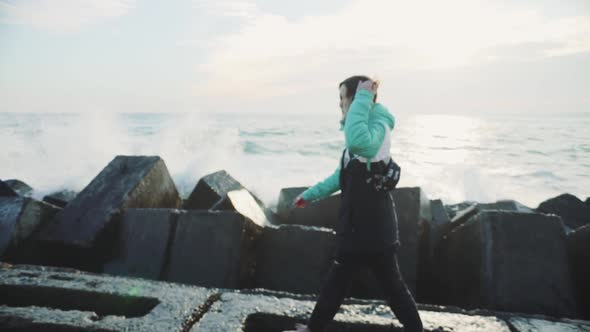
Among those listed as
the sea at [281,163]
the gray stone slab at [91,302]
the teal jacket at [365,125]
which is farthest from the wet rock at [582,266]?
the sea at [281,163]

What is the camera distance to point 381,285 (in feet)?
6.08

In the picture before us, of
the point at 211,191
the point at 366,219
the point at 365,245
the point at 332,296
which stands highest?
the point at 366,219

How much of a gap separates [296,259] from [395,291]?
127 cm

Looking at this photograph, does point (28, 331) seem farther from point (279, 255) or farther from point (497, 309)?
point (497, 309)

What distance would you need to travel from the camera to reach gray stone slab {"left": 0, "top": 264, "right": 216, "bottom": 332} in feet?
5.84

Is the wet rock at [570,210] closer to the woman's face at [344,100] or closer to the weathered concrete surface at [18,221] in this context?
the woman's face at [344,100]

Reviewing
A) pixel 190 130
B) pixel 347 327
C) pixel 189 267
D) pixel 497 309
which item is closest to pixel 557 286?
pixel 497 309

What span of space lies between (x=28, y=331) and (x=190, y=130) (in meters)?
16.9

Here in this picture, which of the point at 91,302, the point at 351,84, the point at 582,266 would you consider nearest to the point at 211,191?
the point at 91,302

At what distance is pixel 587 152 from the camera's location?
17.7m

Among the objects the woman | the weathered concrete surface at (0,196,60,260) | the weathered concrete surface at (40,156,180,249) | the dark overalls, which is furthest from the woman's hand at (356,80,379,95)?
the weathered concrete surface at (0,196,60,260)

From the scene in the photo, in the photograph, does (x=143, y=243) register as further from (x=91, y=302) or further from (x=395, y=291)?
(x=395, y=291)

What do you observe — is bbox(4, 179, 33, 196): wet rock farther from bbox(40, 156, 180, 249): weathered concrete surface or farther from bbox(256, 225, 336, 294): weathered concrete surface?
bbox(256, 225, 336, 294): weathered concrete surface

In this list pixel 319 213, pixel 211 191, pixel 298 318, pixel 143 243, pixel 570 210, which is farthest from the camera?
pixel 570 210
